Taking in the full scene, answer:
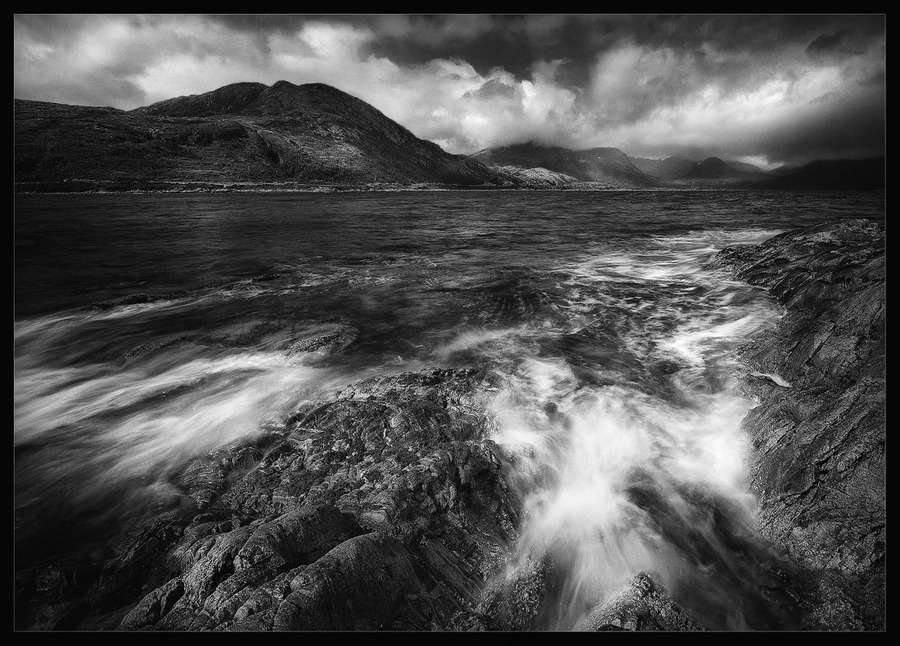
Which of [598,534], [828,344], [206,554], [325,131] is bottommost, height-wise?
[598,534]

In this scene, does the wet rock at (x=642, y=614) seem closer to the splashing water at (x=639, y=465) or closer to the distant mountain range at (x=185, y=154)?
the splashing water at (x=639, y=465)

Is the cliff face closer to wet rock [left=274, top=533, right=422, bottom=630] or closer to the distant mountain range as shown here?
wet rock [left=274, top=533, right=422, bottom=630]

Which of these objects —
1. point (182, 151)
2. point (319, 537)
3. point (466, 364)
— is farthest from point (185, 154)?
point (319, 537)

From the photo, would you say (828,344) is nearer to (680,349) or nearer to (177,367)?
(680,349)

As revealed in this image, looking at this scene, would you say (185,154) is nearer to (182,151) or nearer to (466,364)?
(182,151)

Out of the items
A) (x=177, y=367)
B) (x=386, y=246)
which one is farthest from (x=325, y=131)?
(x=177, y=367)

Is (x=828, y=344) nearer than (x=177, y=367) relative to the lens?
Yes
